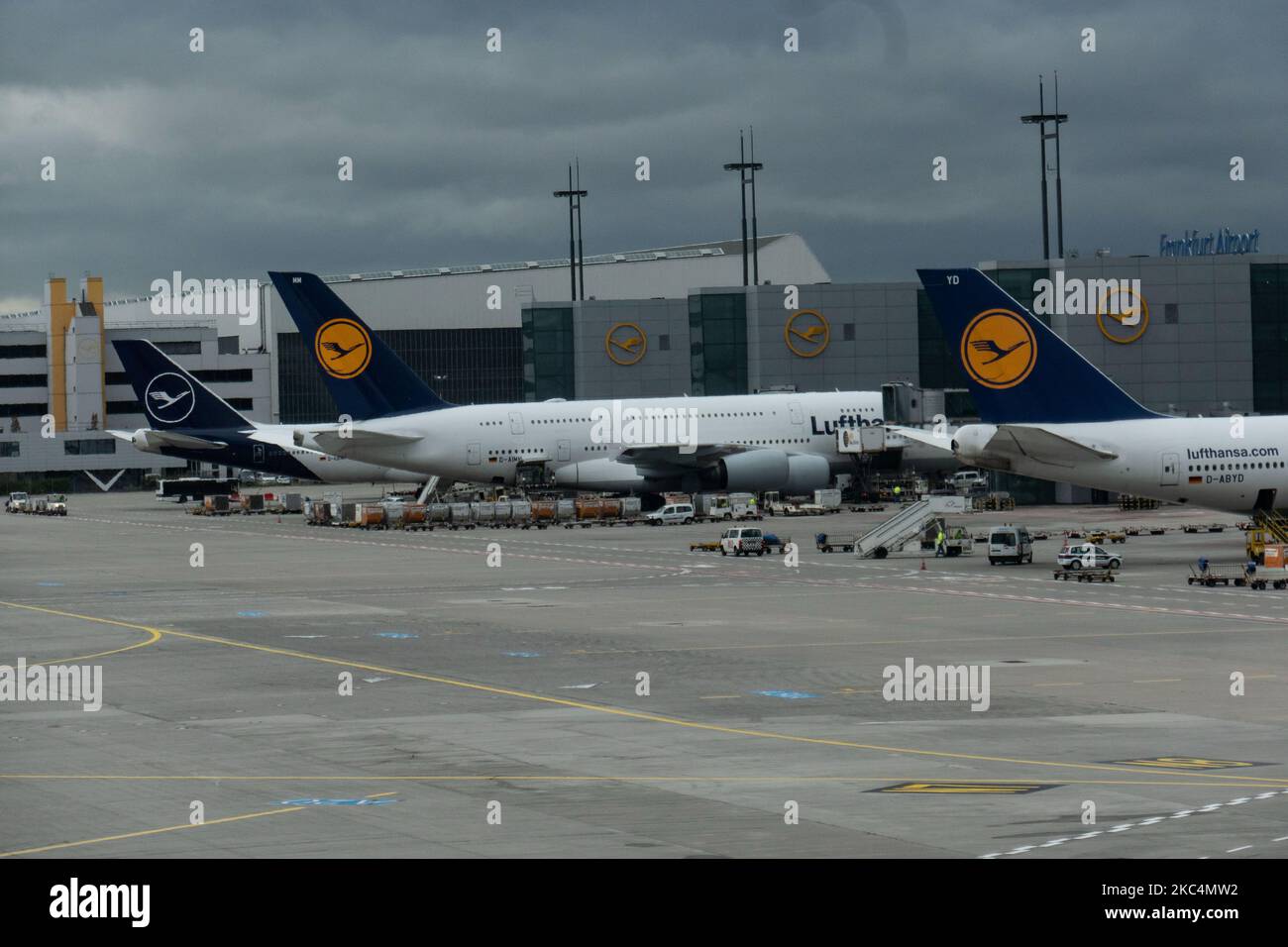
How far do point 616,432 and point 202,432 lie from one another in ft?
91.1

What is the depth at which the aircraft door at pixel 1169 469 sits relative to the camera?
5925 cm

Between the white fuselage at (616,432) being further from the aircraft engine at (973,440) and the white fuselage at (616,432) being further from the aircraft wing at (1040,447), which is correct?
the aircraft wing at (1040,447)

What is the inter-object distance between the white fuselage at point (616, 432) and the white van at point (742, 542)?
26478mm

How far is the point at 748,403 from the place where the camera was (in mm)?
97375

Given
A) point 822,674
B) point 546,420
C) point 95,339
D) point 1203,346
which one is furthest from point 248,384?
point 822,674

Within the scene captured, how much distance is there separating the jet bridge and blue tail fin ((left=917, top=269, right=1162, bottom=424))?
28.8 feet

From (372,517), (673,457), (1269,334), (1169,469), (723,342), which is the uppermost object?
(723,342)

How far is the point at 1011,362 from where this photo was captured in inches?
2334

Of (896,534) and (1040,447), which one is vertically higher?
(1040,447)

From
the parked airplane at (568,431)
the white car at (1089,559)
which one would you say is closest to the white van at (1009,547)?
the white car at (1089,559)

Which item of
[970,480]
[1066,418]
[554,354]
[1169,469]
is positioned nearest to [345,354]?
[1066,418]

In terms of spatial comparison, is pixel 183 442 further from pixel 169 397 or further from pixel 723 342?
pixel 723 342

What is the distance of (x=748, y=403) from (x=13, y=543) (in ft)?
130
